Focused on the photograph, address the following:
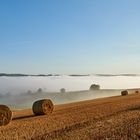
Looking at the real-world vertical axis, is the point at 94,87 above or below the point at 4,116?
above

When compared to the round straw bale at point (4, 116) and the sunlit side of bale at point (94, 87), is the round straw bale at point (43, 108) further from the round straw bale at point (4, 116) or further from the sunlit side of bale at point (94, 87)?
the sunlit side of bale at point (94, 87)

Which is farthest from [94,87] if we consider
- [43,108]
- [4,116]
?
[4,116]

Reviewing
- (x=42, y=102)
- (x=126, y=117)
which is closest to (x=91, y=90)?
(x=42, y=102)

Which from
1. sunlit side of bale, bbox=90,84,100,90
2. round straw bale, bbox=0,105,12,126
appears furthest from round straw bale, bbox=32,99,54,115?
sunlit side of bale, bbox=90,84,100,90

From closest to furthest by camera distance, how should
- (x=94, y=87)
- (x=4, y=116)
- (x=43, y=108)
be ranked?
(x=4, y=116)
(x=43, y=108)
(x=94, y=87)

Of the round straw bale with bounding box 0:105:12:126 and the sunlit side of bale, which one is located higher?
the sunlit side of bale

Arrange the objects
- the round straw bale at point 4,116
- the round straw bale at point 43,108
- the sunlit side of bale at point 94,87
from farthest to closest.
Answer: the sunlit side of bale at point 94,87 → the round straw bale at point 43,108 → the round straw bale at point 4,116

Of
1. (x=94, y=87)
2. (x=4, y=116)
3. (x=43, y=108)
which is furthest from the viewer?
(x=94, y=87)

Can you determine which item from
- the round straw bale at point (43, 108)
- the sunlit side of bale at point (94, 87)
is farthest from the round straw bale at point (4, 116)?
the sunlit side of bale at point (94, 87)

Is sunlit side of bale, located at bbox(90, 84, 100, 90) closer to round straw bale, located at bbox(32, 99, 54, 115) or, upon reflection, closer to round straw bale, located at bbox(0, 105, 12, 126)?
round straw bale, located at bbox(32, 99, 54, 115)

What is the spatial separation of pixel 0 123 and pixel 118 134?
9173 millimetres

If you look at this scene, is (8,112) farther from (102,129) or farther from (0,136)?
(102,129)

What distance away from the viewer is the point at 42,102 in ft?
96.1

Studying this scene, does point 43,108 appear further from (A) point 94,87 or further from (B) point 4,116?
(A) point 94,87
